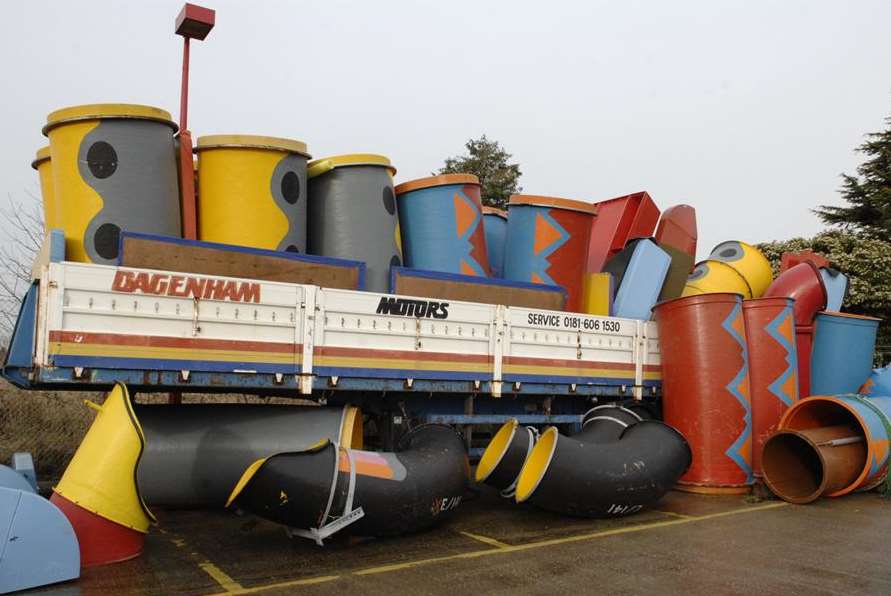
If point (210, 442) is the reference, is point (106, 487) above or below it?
below

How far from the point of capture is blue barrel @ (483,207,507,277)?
9.66 metres

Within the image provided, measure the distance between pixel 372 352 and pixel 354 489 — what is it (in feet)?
5.16

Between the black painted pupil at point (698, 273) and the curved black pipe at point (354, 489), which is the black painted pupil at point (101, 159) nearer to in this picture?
the curved black pipe at point (354, 489)

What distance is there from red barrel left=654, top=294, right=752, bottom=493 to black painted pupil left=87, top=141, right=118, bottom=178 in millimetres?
6159

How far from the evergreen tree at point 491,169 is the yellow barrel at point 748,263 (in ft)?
54.4

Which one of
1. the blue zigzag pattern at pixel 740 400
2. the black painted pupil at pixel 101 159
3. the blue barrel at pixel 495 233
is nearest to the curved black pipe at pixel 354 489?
the black painted pupil at pixel 101 159

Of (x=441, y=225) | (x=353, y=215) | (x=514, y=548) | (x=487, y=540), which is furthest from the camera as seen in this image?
(x=441, y=225)

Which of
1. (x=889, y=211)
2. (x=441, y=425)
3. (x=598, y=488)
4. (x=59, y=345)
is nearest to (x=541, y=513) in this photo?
(x=598, y=488)

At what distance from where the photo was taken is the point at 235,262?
6168 millimetres

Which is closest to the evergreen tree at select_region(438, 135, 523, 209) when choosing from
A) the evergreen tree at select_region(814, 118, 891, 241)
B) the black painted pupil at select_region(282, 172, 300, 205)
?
the evergreen tree at select_region(814, 118, 891, 241)

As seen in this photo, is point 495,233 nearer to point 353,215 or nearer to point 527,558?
point 353,215

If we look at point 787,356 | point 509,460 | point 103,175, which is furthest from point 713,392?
point 103,175

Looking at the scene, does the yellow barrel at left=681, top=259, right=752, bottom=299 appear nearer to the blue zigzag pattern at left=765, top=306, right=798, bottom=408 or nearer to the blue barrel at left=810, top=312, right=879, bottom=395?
the blue barrel at left=810, top=312, right=879, bottom=395

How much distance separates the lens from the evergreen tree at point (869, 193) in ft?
85.7
